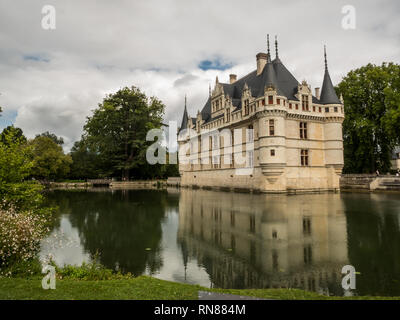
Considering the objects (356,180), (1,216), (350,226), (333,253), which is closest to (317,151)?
(356,180)

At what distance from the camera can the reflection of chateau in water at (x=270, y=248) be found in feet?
20.3

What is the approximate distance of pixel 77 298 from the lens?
455cm

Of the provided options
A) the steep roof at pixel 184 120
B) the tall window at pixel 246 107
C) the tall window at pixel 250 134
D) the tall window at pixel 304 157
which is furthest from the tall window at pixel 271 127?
the steep roof at pixel 184 120

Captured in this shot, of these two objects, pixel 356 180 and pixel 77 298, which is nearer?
pixel 77 298

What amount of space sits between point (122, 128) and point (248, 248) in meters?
42.3

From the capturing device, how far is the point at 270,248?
27.9ft

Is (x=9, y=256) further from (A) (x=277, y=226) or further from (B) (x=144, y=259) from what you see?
(A) (x=277, y=226)

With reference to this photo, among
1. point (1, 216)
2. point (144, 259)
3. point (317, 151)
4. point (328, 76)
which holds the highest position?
point (328, 76)

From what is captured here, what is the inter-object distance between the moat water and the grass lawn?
0.82 meters

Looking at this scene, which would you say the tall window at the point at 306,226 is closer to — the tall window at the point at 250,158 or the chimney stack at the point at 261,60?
the tall window at the point at 250,158

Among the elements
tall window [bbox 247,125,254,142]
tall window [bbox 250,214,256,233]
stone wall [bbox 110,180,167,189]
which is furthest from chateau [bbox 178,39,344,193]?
stone wall [bbox 110,180,167,189]

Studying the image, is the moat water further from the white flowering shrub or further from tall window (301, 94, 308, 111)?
Answer: tall window (301, 94, 308, 111)
